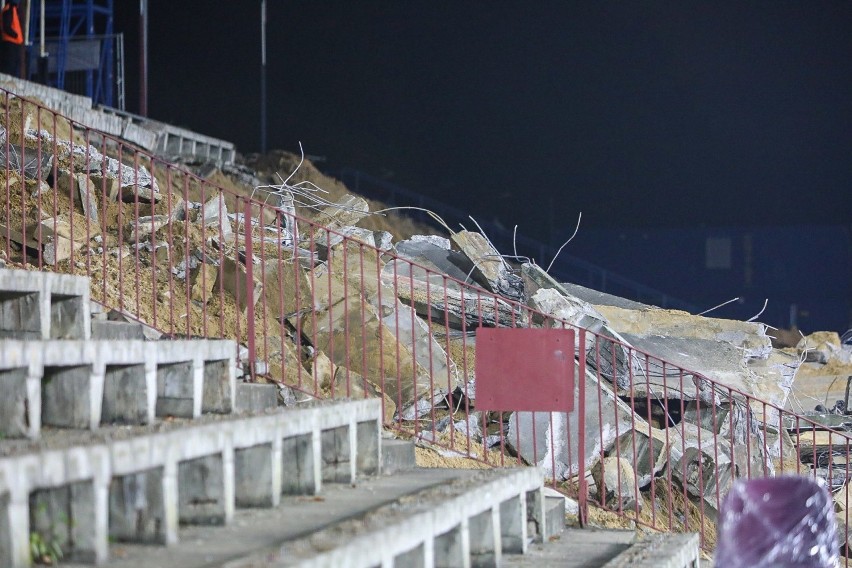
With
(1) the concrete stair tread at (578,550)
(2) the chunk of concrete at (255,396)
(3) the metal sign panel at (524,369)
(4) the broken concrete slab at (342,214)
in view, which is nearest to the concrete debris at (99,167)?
(4) the broken concrete slab at (342,214)

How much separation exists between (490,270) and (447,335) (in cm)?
378

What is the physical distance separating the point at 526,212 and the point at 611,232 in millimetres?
1531

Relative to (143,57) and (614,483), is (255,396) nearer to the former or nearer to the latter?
(614,483)

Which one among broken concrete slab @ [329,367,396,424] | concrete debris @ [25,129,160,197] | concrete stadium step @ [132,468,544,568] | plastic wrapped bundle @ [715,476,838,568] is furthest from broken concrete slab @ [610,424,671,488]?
plastic wrapped bundle @ [715,476,838,568]

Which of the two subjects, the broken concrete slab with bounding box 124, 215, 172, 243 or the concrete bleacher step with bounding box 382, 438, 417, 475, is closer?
the concrete bleacher step with bounding box 382, 438, 417, 475

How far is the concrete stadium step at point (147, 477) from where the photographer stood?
111 inches

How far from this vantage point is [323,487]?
4.38m

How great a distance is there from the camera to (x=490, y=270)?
32.3 feet

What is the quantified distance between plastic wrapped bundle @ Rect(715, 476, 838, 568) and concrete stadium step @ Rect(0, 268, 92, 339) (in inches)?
107

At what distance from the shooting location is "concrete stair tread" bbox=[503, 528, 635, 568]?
15.2ft

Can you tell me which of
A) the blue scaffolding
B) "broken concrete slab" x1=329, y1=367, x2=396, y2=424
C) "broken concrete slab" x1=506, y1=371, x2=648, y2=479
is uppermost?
the blue scaffolding

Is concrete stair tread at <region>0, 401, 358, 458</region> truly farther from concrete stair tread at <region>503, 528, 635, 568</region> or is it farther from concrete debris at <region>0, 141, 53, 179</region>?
concrete debris at <region>0, 141, 53, 179</region>

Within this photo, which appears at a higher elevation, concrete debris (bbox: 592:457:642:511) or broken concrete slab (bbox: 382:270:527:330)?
broken concrete slab (bbox: 382:270:527:330)

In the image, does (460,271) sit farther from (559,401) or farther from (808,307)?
(808,307)
